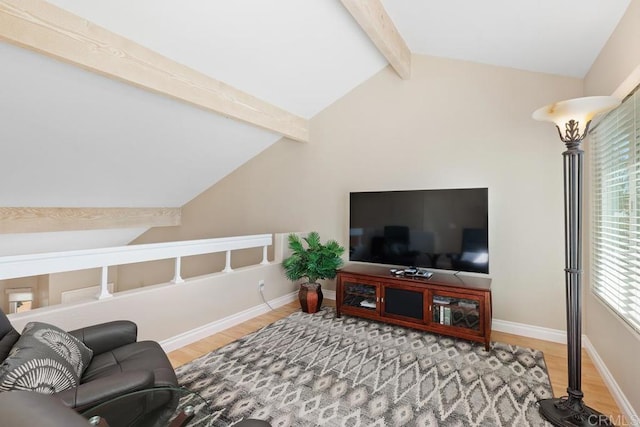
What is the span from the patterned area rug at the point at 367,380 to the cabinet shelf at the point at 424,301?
15 cm

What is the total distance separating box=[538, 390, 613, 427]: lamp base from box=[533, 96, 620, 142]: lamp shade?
61.8 inches

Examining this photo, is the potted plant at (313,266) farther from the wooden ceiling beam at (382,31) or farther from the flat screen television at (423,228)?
the wooden ceiling beam at (382,31)

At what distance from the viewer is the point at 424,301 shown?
3021 mm

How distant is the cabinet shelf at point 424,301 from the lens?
2.79 m

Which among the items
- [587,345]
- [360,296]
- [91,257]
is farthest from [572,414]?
[91,257]

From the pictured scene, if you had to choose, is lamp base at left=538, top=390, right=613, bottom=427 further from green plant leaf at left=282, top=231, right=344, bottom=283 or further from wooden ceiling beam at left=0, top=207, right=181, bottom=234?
wooden ceiling beam at left=0, top=207, right=181, bottom=234

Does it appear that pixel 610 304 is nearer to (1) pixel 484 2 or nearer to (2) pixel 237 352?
(1) pixel 484 2

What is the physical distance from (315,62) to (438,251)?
2.37 metres

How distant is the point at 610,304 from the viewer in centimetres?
219

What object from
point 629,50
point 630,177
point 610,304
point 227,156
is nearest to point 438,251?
point 610,304

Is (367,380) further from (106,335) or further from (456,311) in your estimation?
(106,335)

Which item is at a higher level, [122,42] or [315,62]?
[315,62]

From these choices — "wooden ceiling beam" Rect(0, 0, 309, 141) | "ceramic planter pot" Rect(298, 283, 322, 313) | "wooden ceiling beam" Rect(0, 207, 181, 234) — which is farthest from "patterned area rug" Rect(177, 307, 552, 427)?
"wooden ceiling beam" Rect(0, 207, 181, 234)

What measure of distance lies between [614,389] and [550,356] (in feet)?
2.02
